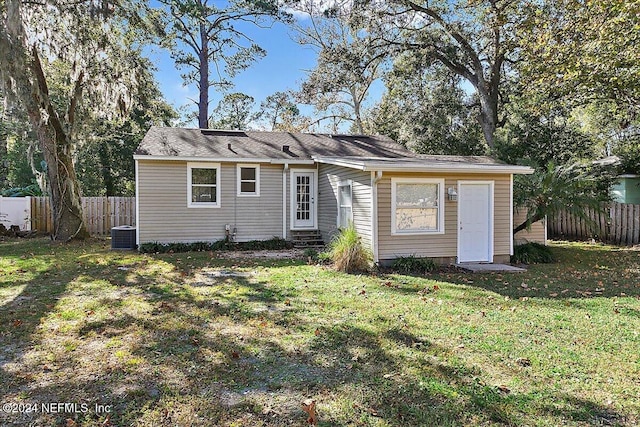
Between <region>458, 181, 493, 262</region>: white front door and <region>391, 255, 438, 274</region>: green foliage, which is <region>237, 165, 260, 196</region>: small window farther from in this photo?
<region>458, 181, 493, 262</region>: white front door

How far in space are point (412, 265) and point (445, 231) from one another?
4.02ft

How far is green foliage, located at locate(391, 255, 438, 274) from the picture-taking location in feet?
28.6

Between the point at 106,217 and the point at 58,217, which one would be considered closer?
the point at 58,217

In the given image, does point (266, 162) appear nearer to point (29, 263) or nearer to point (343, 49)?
point (29, 263)

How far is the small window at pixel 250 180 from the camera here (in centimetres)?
1224

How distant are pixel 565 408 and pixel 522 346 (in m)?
1.25

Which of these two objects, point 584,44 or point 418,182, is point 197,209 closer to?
point 418,182

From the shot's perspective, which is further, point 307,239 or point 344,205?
point 307,239

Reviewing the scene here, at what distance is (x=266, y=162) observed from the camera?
1227cm

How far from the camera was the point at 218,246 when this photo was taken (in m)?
11.8

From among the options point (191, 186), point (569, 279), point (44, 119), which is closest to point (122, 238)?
point (191, 186)

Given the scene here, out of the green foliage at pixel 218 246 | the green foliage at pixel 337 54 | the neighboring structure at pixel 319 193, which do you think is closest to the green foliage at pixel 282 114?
the green foliage at pixel 337 54

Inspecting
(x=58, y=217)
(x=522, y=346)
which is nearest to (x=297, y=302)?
(x=522, y=346)

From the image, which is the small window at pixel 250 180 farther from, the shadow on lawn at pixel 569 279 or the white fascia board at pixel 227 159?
the shadow on lawn at pixel 569 279
